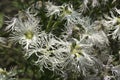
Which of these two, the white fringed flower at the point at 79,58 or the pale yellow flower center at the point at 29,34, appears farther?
the pale yellow flower center at the point at 29,34

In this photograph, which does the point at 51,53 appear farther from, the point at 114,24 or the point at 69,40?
the point at 114,24

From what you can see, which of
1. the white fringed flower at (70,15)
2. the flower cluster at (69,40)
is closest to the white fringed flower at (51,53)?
the flower cluster at (69,40)

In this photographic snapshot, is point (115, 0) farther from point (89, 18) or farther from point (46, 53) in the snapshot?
point (46, 53)

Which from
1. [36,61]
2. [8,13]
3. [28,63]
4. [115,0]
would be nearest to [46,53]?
[36,61]

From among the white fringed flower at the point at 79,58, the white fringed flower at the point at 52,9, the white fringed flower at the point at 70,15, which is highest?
the white fringed flower at the point at 52,9

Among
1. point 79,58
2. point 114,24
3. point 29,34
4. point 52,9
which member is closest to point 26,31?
point 29,34

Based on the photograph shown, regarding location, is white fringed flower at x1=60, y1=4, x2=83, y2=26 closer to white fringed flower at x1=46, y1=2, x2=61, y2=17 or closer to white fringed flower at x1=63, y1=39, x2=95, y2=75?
white fringed flower at x1=46, y1=2, x2=61, y2=17

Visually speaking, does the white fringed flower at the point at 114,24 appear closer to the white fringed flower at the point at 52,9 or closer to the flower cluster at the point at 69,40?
the flower cluster at the point at 69,40

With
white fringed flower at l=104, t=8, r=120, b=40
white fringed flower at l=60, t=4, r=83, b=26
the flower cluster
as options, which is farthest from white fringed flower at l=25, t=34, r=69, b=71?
white fringed flower at l=104, t=8, r=120, b=40
